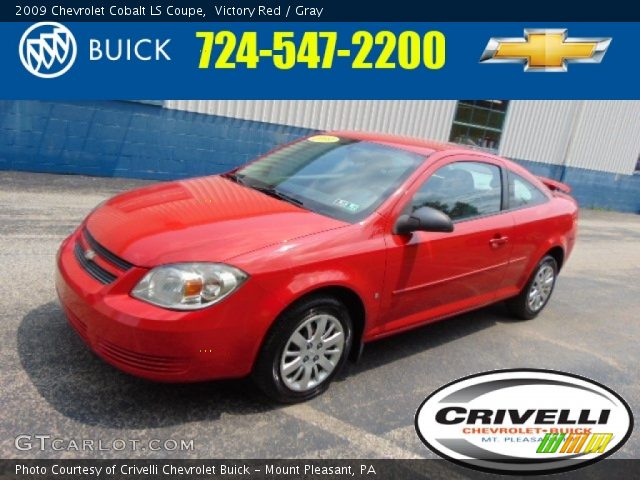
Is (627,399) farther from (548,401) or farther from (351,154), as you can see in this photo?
(351,154)

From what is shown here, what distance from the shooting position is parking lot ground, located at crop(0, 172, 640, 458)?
8.95 ft

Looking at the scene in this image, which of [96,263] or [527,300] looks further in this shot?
[527,300]

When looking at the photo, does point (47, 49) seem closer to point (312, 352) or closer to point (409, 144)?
point (409, 144)

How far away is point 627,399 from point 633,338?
1.58m

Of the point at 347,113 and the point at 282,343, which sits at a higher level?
the point at 347,113

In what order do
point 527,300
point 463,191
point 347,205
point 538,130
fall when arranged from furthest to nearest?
point 538,130, point 527,300, point 463,191, point 347,205

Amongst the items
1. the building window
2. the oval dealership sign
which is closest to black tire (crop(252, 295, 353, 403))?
the oval dealership sign

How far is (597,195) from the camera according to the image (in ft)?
58.0

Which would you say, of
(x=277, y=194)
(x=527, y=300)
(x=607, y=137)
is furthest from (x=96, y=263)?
(x=607, y=137)

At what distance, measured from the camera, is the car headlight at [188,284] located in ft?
8.80

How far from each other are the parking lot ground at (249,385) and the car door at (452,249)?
40 centimetres

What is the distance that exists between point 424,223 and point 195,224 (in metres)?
1.39

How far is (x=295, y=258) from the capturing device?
114 inches

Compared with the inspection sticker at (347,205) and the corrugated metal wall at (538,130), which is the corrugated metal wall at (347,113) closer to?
the corrugated metal wall at (538,130)
